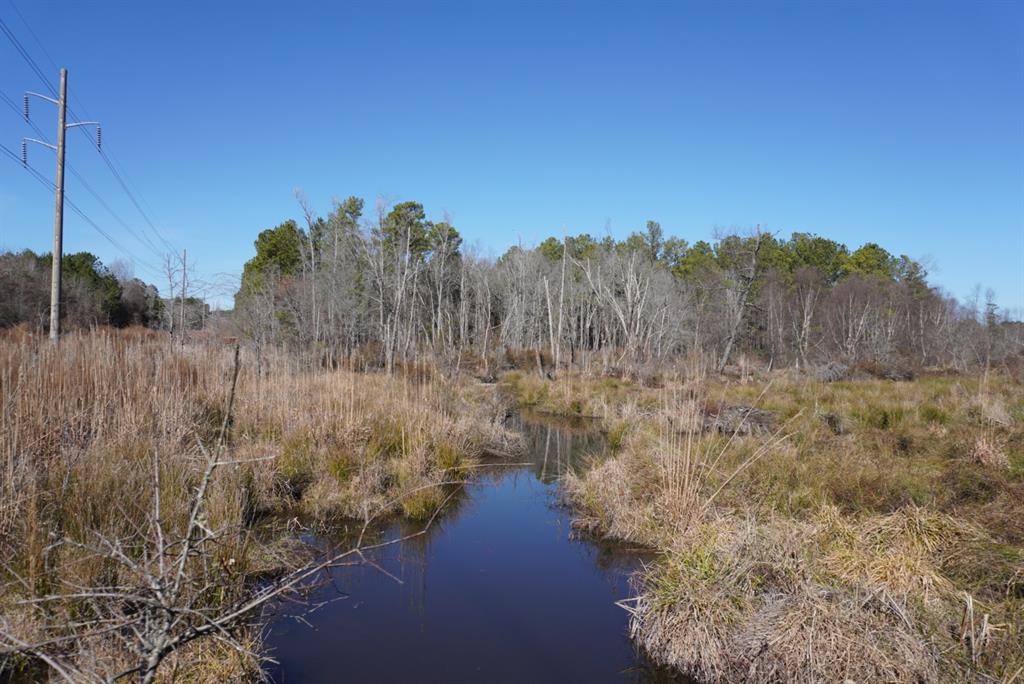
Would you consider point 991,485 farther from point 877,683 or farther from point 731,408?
point 731,408

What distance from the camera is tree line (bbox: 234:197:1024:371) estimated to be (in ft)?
94.4

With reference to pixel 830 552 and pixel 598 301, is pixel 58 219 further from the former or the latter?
pixel 598 301

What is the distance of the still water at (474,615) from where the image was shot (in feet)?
14.1

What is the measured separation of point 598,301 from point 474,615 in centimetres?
3152

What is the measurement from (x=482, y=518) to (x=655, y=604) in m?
3.61

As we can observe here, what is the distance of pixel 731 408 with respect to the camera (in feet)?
42.8

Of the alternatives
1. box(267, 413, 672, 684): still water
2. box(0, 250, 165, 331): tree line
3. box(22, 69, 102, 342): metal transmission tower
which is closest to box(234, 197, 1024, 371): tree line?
box(0, 250, 165, 331): tree line

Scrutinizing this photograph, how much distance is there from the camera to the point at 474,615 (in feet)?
16.9

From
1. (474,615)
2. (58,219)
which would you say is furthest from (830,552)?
(58,219)

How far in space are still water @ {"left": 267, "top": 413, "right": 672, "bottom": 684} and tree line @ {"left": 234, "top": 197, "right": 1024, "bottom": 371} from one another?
18.2m

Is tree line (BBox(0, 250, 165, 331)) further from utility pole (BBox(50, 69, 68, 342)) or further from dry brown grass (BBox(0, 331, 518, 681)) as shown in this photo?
dry brown grass (BBox(0, 331, 518, 681))

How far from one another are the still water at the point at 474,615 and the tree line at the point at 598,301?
59.7 feet

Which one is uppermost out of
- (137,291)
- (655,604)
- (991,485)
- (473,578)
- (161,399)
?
(137,291)

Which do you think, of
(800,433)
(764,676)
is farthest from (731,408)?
(764,676)
